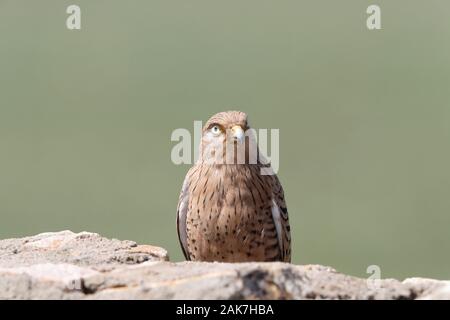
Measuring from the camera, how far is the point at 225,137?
31.8 ft

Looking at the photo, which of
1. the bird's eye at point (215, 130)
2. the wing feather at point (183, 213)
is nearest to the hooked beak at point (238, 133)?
the bird's eye at point (215, 130)

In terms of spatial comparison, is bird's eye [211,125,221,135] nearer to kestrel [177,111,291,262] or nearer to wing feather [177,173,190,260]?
kestrel [177,111,291,262]

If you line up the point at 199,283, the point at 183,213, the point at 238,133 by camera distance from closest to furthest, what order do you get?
the point at 199,283
the point at 238,133
the point at 183,213

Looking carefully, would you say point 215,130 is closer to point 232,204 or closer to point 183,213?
point 232,204

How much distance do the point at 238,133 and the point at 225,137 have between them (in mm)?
340

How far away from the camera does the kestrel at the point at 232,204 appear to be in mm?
9367

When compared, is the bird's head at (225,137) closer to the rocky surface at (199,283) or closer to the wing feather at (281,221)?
the wing feather at (281,221)

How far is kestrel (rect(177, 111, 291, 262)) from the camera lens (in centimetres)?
937

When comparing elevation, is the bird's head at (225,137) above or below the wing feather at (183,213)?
above

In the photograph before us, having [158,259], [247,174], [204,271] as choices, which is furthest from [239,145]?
[204,271]

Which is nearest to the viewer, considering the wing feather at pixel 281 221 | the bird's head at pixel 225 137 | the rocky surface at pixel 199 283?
the rocky surface at pixel 199 283

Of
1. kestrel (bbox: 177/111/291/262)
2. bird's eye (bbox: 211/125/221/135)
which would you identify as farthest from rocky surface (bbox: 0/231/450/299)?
bird's eye (bbox: 211/125/221/135)

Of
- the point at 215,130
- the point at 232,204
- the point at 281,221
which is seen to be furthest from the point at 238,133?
the point at 281,221
